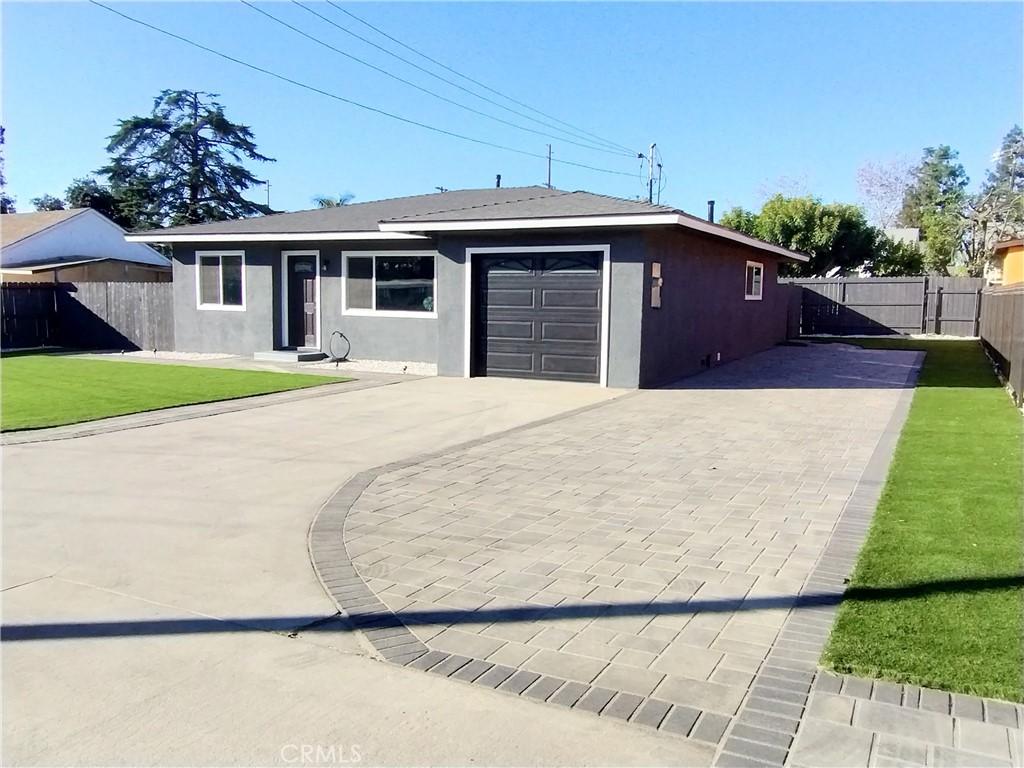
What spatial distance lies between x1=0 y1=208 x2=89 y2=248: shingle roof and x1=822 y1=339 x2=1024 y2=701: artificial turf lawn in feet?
109

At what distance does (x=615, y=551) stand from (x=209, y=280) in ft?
57.8

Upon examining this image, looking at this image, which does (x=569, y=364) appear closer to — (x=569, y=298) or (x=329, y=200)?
(x=569, y=298)

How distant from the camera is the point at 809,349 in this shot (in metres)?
23.3

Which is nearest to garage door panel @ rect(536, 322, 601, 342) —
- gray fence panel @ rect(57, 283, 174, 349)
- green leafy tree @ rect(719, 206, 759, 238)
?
gray fence panel @ rect(57, 283, 174, 349)

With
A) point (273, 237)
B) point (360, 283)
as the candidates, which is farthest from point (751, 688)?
point (273, 237)

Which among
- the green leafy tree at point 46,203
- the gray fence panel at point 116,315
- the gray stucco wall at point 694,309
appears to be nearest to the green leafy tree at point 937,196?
the gray stucco wall at point 694,309

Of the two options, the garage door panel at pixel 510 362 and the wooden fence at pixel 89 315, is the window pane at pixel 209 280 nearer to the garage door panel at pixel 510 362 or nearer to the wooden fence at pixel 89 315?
the wooden fence at pixel 89 315

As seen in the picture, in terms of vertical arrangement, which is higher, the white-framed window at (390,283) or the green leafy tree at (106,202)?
the green leafy tree at (106,202)

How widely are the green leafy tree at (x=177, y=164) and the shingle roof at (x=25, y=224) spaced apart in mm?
14648

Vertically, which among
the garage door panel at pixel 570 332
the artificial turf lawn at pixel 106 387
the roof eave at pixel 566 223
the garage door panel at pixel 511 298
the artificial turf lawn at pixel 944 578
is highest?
the roof eave at pixel 566 223

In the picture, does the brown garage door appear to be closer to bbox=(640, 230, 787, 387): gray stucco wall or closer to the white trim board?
bbox=(640, 230, 787, 387): gray stucco wall

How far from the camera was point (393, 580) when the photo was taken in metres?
4.69

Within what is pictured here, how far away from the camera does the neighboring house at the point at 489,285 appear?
45.6ft

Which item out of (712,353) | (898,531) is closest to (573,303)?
(712,353)
